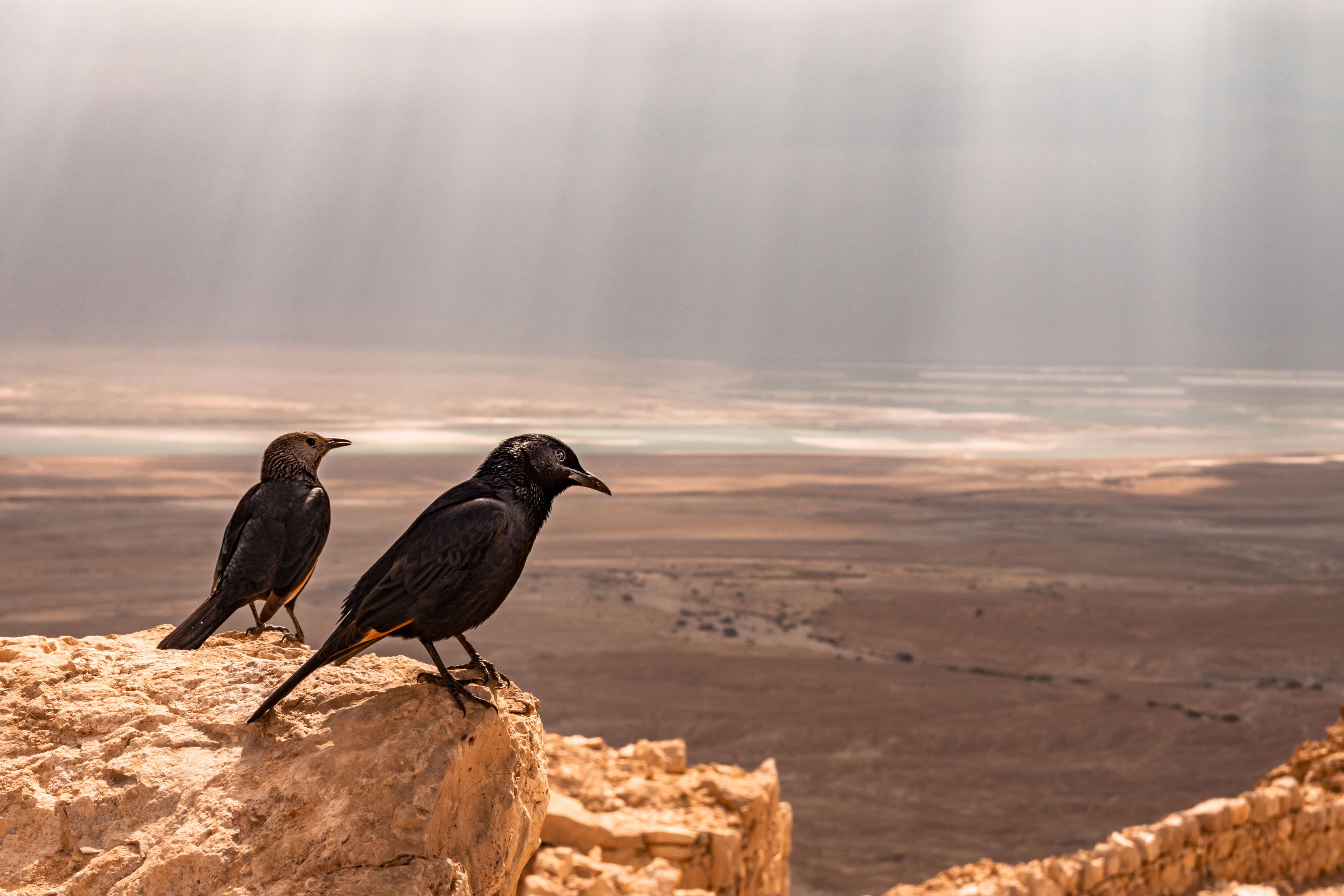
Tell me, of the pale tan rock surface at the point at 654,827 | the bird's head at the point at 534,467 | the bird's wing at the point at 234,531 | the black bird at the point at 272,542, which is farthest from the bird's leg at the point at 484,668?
the pale tan rock surface at the point at 654,827

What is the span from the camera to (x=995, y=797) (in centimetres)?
1728

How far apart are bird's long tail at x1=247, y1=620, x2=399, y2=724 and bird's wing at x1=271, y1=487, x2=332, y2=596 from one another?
3.32 feet

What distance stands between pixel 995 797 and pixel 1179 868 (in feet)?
28.6

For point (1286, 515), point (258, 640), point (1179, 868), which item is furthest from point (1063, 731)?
point (1286, 515)

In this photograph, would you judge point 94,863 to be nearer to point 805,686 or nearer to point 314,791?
point 314,791

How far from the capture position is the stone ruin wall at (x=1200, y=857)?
8258mm

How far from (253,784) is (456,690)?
649mm

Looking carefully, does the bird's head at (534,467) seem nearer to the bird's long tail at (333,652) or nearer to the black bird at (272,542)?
the bird's long tail at (333,652)

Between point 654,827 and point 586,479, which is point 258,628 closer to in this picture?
point 586,479

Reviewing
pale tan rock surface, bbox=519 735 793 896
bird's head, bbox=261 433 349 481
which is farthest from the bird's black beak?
pale tan rock surface, bbox=519 735 793 896

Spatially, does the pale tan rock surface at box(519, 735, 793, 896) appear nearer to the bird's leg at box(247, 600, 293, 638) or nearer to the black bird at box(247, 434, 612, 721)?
the bird's leg at box(247, 600, 293, 638)

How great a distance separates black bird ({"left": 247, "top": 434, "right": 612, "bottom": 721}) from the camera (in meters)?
3.35

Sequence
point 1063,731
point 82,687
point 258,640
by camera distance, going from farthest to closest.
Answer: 1. point 1063,731
2. point 258,640
3. point 82,687

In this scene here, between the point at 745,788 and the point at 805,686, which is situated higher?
the point at 745,788
